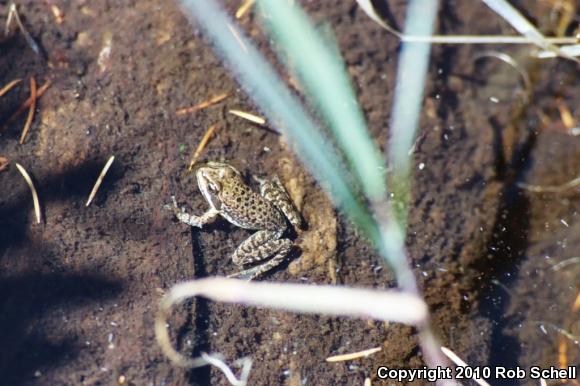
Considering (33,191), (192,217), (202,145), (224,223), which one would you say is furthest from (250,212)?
(33,191)

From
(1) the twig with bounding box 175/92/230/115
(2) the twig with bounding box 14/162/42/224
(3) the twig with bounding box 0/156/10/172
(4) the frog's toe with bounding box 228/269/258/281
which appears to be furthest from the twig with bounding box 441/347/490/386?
(3) the twig with bounding box 0/156/10/172

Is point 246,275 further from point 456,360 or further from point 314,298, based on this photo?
point 456,360

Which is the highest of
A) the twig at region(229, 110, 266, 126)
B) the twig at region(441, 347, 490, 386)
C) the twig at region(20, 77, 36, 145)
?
the twig at region(20, 77, 36, 145)

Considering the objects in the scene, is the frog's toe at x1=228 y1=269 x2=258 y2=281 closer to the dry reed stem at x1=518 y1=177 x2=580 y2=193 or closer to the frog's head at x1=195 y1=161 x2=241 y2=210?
the frog's head at x1=195 y1=161 x2=241 y2=210

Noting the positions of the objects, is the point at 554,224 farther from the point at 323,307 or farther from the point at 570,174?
the point at 323,307

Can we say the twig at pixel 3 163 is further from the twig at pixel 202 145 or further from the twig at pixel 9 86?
the twig at pixel 202 145

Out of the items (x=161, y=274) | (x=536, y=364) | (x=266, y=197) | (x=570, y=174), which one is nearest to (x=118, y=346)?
(x=161, y=274)
